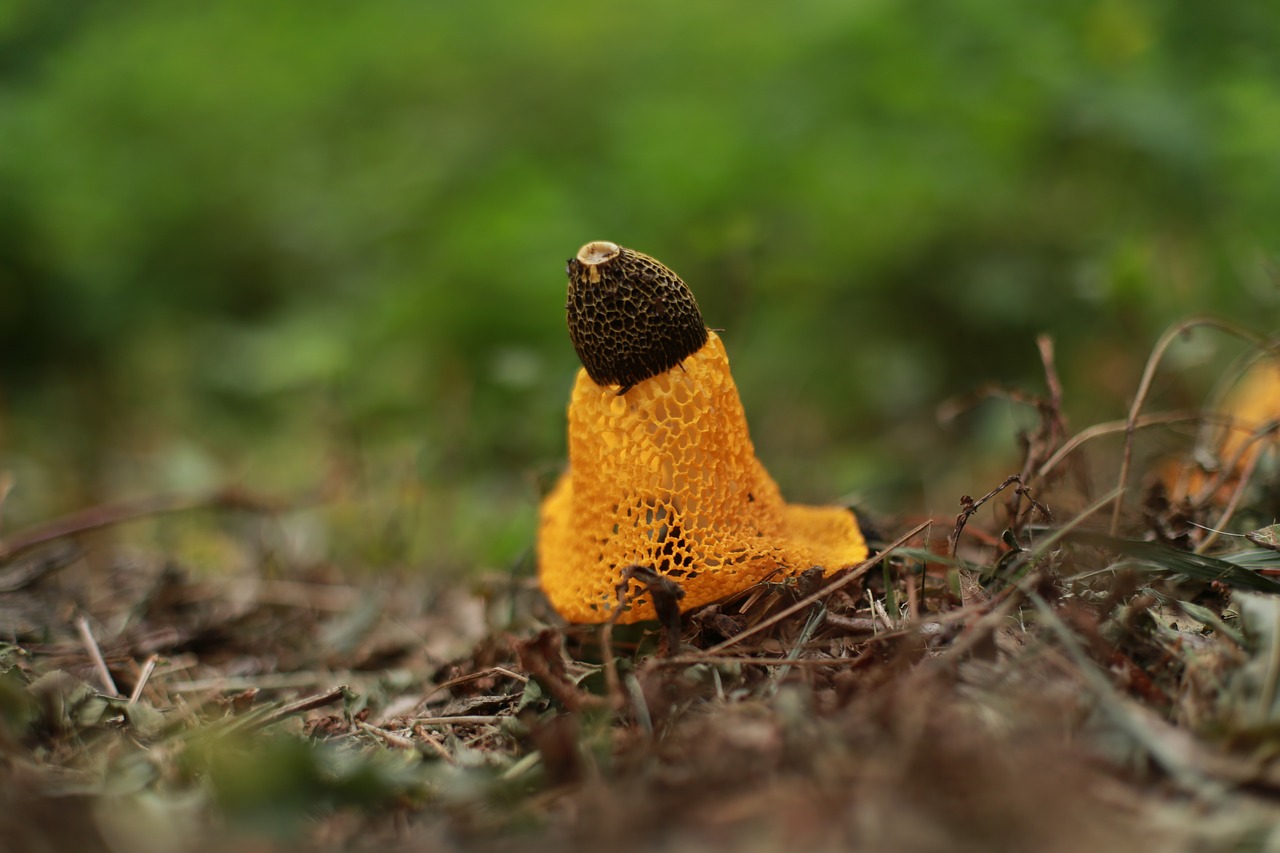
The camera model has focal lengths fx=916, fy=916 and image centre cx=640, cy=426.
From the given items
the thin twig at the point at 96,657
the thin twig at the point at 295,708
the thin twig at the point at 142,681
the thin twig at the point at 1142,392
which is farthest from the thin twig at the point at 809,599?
the thin twig at the point at 96,657

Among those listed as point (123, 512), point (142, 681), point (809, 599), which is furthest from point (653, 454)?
point (123, 512)

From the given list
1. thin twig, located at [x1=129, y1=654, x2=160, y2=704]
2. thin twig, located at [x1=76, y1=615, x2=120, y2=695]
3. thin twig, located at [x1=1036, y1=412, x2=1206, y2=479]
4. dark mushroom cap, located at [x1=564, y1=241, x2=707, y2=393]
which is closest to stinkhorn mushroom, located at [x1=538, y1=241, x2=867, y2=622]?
dark mushroom cap, located at [x1=564, y1=241, x2=707, y2=393]

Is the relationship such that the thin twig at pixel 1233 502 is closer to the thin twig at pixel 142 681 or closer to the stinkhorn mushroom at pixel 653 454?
the stinkhorn mushroom at pixel 653 454

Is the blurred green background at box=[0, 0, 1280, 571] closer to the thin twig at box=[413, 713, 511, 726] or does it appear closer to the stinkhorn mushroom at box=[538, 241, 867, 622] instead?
the stinkhorn mushroom at box=[538, 241, 867, 622]

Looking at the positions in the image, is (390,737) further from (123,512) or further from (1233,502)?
(1233,502)

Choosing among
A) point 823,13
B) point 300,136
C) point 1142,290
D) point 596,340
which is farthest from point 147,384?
point 1142,290

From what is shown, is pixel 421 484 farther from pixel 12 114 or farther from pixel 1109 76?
pixel 12 114
